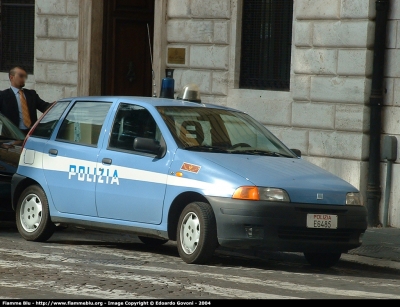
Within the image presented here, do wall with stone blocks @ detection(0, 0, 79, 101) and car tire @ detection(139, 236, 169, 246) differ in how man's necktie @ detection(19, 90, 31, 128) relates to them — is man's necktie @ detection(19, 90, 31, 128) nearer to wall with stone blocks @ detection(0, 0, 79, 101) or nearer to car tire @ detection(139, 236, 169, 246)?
car tire @ detection(139, 236, 169, 246)

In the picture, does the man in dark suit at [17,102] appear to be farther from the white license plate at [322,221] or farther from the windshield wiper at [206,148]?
the white license plate at [322,221]

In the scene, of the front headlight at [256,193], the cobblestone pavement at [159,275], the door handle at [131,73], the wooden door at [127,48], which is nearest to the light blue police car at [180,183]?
the front headlight at [256,193]

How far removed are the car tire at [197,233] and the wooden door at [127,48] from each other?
9.82 m

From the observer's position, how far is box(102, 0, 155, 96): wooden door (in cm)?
1944

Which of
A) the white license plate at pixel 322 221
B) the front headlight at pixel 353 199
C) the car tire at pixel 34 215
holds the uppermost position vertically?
the front headlight at pixel 353 199

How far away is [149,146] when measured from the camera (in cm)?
1009

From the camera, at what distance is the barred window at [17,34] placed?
65.9 ft

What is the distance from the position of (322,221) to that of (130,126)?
7.27 feet

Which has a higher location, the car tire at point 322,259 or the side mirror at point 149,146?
the side mirror at point 149,146

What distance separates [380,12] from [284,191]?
541 cm

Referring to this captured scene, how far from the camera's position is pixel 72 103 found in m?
11.5

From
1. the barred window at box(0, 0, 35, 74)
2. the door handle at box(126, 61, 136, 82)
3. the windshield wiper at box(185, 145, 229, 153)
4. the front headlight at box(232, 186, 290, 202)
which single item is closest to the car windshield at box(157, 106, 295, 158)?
the windshield wiper at box(185, 145, 229, 153)

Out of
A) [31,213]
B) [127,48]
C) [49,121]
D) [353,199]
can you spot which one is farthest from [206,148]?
[127,48]

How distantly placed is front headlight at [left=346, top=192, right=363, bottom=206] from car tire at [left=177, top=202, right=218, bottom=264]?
1.31 meters
